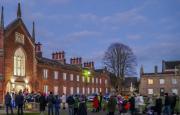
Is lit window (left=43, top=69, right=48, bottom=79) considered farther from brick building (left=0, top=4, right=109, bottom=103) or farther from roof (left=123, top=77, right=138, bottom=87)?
roof (left=123, top=77, right=138, bottom=87)

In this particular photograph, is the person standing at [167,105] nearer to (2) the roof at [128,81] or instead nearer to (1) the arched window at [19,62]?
(1) the arched window at [19,62]

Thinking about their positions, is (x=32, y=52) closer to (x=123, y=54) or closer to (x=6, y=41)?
(x=6, y=41)

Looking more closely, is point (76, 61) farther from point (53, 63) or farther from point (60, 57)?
point (53, 63)

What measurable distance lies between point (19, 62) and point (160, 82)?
A: 55.0 meters

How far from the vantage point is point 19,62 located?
5638 centimetres

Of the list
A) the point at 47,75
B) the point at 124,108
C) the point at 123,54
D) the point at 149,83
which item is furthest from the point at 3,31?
the point at 149,83

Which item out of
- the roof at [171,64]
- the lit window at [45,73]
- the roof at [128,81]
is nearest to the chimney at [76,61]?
the roof at [128,81]

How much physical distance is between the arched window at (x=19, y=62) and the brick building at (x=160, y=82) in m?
51.3

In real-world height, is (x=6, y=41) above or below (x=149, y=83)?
above

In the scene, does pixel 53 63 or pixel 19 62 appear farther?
pixel 53 63

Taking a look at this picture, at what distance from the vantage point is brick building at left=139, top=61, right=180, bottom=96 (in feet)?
327

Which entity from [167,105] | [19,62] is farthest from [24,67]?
[167,105]

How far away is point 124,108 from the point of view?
2750cm

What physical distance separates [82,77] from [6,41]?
104 feet
